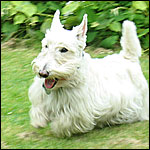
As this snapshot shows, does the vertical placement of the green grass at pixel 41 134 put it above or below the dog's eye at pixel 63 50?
below

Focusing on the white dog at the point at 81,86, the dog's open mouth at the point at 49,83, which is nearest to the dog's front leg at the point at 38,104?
the white dog at the point at 81,86

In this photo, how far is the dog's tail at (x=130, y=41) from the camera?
5.18 m

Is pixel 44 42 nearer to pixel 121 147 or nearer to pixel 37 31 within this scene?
pixel 121 147

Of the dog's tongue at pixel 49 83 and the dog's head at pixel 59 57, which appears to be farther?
the dog's tongue at pixel 49 83

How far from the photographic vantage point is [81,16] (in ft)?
24.5

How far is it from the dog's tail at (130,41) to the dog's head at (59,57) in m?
1.10

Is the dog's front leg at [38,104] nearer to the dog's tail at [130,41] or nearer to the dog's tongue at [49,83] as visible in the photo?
the dog's tongue at [49,83]

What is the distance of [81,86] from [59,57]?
0.52 meters

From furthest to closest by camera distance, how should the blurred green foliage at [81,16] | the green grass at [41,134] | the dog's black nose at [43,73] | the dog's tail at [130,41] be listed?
the blurred green foliage at [81,16] → the dog's tail at [130,41] → the green grass at [41,134] → the dog's black nose at [43,73]

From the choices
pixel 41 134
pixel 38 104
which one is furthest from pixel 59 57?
pixel 41 134

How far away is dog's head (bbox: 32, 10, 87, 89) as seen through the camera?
3.98 meters

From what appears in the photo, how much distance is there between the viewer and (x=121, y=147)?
4.38m

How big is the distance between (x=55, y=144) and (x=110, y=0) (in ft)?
13.4

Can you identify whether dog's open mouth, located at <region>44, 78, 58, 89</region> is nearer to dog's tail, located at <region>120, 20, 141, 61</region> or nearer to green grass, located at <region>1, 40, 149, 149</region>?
green grass, located at <region>1, 40, 149, 149</region>
